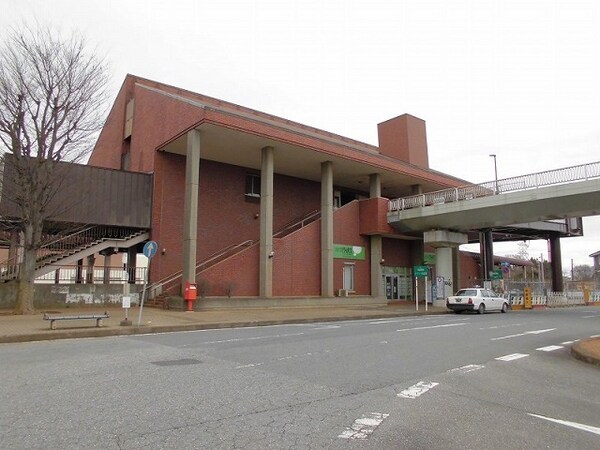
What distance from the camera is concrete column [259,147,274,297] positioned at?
2678cm

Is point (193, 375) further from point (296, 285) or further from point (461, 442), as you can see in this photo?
point (296, 285)

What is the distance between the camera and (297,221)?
34719 millimetres

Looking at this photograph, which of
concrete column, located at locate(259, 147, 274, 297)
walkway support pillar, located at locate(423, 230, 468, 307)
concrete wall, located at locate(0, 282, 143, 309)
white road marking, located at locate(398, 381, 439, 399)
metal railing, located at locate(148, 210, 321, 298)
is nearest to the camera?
white road marking, located at locate(398, 381, 439, 399)

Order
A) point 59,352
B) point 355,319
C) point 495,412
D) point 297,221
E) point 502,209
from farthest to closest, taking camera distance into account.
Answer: point 297,221 → point 502,209 → point 355,319 → point 59,352 → point 495,412

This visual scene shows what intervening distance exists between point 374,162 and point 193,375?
25.8 metres

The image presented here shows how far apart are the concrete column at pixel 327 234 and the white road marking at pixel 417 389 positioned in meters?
22.1

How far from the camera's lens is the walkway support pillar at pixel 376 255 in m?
33.3

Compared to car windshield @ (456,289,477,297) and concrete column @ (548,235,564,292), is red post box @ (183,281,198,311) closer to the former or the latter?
car windshield @ (456,289,477,297)

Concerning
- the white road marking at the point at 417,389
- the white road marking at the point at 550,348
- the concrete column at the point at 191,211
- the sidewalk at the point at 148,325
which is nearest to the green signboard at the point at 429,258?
the sidewalk at the point at 148,325

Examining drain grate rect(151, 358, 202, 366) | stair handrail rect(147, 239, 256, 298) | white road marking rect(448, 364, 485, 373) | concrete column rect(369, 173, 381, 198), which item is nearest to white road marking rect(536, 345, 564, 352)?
white road marking rect(448, 364, 485, 373)

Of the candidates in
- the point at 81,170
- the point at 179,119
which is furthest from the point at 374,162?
the point at 81,170

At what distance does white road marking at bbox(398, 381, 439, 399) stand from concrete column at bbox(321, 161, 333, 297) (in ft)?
72.5

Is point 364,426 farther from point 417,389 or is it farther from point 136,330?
point 136,330

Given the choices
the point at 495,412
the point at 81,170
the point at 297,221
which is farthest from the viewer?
the point at 297,221
